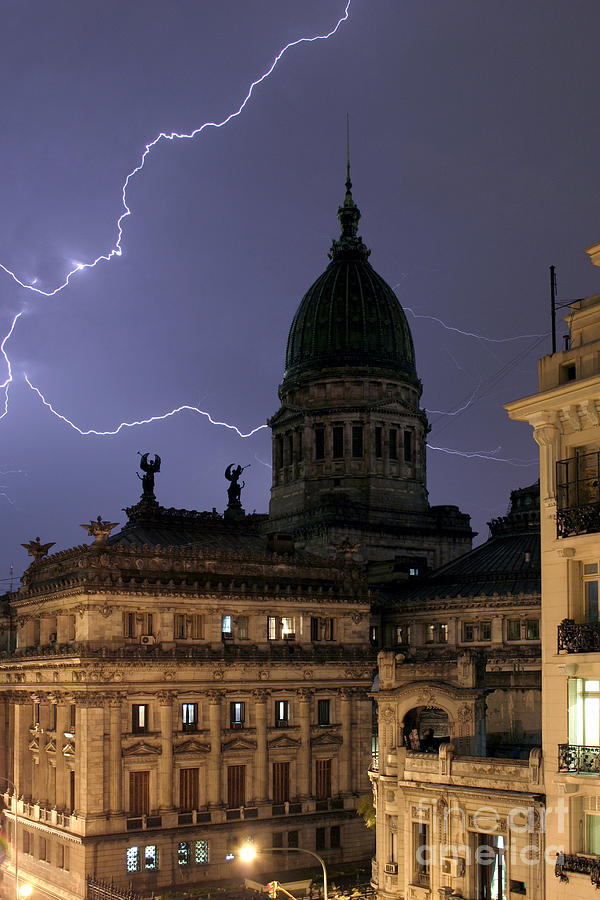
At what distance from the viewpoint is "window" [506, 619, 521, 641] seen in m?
92.9

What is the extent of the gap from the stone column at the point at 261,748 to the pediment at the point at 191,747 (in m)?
4.09

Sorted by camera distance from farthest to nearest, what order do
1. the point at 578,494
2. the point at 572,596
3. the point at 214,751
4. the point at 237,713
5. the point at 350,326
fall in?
the point at 350,326, the point at 237,713, the point at 214,751, the point at 578,494, the point at 572,596

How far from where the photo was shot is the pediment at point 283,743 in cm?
8075

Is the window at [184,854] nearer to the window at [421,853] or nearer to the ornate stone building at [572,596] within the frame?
the window at [421,853]

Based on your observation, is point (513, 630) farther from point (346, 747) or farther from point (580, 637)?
point (580, 637)

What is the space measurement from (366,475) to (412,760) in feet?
235

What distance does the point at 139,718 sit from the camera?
75.8 metres

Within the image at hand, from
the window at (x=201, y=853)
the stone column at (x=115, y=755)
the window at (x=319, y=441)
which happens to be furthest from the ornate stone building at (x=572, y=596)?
the window at (x=319, y=441)

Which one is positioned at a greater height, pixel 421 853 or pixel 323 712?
pixel 323 712

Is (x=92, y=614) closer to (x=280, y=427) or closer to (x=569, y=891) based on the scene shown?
(x=569, y=891)

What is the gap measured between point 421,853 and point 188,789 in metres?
31.8

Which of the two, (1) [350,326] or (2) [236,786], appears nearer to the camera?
(2) [236,786]

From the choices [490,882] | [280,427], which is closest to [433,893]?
[490,882]

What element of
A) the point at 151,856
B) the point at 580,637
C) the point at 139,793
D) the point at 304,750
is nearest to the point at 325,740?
the point at 304,750
